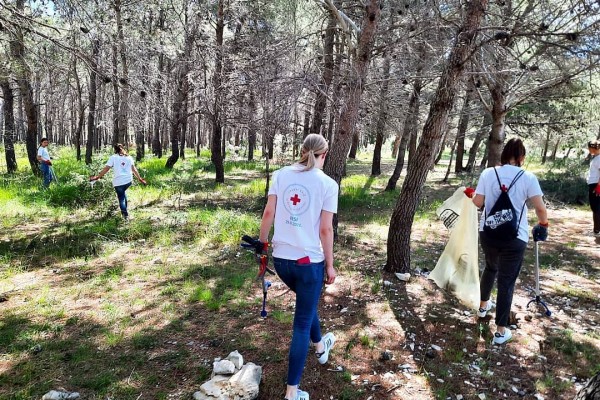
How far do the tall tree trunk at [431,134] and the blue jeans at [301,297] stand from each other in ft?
9.25

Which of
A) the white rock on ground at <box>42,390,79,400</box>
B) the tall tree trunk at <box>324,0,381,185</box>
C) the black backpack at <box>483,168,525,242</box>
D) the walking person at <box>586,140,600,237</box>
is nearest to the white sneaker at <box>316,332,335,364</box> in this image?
the black backpack at <box>483,168,525,242</box>

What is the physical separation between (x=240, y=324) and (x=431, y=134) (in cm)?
329

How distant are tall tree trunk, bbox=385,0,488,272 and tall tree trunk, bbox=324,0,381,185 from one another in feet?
5.95

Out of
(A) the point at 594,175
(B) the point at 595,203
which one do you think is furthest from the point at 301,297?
(B) the point at 595,203

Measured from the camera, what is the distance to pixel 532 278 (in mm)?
6051

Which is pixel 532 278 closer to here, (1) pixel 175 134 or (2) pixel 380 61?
(2) pixel 380 61

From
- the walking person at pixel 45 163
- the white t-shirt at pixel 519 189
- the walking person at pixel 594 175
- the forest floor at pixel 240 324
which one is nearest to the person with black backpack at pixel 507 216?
the white t-shirt at pixel 519 189

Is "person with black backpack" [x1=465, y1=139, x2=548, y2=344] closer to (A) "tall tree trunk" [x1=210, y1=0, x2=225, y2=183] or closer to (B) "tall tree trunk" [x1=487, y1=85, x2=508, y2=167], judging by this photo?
(B) "tall tree trunk" [x1=487, y1=85, x2=508, y2=167]

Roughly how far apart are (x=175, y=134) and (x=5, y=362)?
15.9 m

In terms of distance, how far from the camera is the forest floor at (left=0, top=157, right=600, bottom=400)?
332 centimetres

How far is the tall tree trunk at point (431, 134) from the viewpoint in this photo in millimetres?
4676

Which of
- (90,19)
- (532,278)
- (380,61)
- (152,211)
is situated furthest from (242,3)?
(532,278)

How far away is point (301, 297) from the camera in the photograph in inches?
113

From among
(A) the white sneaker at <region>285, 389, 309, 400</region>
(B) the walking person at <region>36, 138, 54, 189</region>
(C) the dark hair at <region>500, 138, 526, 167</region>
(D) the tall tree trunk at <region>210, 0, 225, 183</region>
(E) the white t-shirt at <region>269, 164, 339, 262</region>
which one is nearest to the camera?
Answer: (E) the white t-shirt at <region>269, 164, 339, 262</region>
